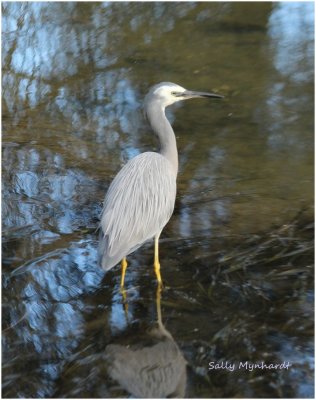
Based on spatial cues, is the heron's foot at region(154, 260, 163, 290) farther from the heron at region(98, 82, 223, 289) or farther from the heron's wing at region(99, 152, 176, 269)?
the heron's wing at region(99, 152, 176, 269)

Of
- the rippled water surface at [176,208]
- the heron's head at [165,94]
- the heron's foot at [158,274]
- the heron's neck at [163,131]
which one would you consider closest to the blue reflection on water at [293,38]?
the rippled water surface at [176,208]

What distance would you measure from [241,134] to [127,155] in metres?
1.21

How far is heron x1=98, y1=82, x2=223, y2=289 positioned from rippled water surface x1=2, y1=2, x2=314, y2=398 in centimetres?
31

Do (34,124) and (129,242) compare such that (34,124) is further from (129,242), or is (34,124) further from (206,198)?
(129,242)

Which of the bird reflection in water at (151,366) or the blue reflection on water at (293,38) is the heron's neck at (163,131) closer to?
the bird reflection in water at (151,366)

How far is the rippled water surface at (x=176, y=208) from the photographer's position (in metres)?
3.56

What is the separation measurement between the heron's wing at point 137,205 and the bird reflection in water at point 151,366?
0.59m

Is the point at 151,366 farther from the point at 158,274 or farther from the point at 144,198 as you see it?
the point at 144,198

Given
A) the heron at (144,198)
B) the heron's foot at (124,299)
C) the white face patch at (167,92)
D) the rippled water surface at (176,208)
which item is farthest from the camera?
the white face patch at (167,92)

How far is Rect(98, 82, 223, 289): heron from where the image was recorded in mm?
4130

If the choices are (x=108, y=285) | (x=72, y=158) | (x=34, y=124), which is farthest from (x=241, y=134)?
(x=108, y=285)

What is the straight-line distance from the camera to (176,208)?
5.22 meters

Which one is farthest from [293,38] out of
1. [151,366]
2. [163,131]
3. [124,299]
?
[151,366]

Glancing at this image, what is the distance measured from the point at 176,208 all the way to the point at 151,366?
6.21 feet
